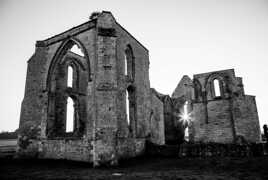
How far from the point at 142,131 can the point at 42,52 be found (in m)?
8.42

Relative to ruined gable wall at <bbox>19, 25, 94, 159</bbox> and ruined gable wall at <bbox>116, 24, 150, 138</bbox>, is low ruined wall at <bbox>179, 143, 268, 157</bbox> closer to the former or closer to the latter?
ruined gable wall at <bbox>116, 24, 150, 138</bbox>

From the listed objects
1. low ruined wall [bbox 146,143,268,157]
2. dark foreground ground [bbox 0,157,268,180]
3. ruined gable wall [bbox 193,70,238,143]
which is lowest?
dark foreground ground [bbox 0,157,268,180]

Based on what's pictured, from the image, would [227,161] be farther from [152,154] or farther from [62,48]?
[62,48]

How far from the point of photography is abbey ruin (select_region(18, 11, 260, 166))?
885 centimetres

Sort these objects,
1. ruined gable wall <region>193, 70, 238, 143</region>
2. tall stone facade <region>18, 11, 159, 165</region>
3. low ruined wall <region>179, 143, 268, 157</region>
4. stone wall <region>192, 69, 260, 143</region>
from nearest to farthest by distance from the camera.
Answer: tall stone facade <region>18, 11, 159, 165</region> < low ruined wall <region>179, 143, 268, 157</region> < stone wall <region>192, 69, 260, 143</region> < ruined gable wall <region>193, 70, 238, 143</region>

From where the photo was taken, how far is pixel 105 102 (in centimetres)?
868

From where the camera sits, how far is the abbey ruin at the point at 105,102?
8852mm

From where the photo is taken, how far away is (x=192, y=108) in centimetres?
1645

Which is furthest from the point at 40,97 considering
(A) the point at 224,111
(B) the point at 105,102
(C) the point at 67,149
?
(A) the point at 224,111

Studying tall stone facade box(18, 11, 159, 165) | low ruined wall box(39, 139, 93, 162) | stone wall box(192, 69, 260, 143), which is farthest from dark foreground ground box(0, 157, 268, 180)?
stone wall box(192, 69, 260, 143)

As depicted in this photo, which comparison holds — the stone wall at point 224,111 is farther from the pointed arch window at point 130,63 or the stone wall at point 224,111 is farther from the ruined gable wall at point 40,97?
the ruined gable wall at point 40,97

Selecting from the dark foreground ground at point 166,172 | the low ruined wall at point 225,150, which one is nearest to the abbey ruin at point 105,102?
the dark foreground ground at point 166,172

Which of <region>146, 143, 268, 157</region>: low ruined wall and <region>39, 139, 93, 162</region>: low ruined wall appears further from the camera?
<region>39, 139, 93, 162</region>: low ruined wall

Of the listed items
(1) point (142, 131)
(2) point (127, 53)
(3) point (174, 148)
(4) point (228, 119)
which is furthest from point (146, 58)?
(4) point (228, 119)
